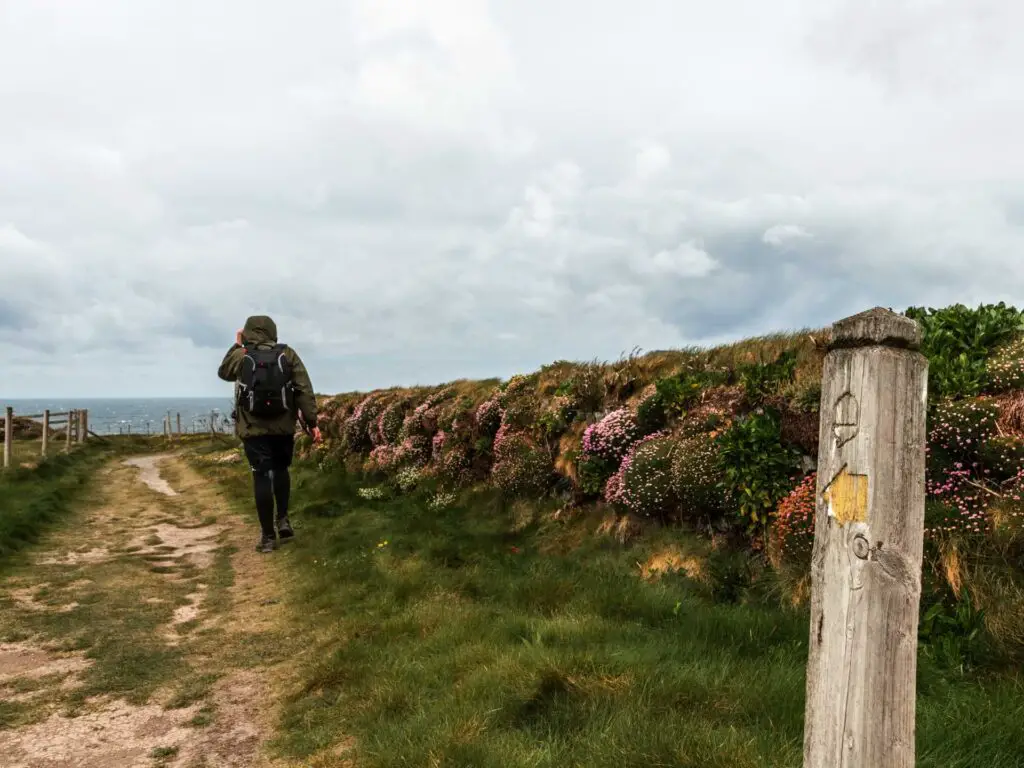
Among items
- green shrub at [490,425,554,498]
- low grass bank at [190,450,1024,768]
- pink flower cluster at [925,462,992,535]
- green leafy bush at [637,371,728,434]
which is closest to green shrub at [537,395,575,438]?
green shrub at [490,425,554,498]

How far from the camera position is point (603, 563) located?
7297 mm

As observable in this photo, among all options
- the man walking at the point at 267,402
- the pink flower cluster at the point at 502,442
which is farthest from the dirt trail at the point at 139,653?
the pink flower cluster at the point at 502,442

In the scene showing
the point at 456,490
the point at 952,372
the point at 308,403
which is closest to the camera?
the point at 952,372

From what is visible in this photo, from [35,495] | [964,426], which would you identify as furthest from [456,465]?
[35,495]

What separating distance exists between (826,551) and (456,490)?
10.4 m

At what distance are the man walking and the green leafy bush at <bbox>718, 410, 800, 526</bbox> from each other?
5.93m

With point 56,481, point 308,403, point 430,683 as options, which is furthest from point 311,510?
point 56,481

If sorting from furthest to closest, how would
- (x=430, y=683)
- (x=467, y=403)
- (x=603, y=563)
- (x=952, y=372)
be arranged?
(x=467, y=403)
(x=603, y=563)
(x=952, y=372)
(x=430, y=683)

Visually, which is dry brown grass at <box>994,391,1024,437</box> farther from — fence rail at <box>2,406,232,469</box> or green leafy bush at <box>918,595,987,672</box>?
fence rail at <box>2,406,232,469</box>

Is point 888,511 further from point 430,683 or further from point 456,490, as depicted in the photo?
point 456,490

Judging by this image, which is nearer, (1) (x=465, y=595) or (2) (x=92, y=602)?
(1) (x=465, y=595)

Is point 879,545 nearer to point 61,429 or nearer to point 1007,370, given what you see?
point 1007,370

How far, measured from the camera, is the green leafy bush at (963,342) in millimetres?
5660

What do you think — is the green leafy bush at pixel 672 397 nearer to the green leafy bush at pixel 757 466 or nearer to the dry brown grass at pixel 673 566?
the green leafy bush at pixel 757 466
